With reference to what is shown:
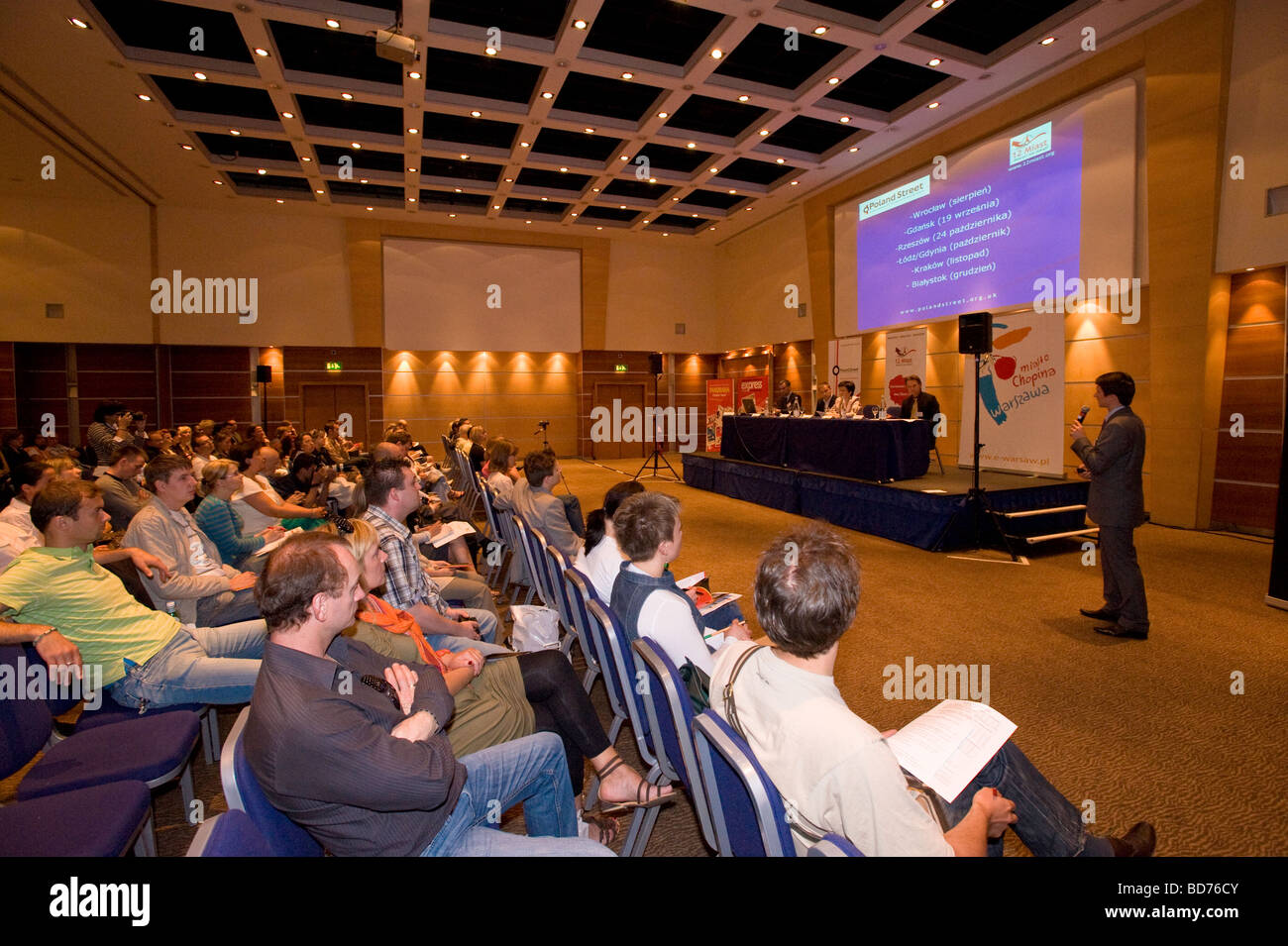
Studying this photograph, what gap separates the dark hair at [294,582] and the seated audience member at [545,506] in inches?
98.2

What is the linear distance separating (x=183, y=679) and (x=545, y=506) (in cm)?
216

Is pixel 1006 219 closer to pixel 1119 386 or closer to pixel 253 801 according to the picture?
pixel 1119 386

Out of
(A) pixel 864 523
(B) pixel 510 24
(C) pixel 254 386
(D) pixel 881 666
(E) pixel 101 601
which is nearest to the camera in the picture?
(E) pixel 101 601

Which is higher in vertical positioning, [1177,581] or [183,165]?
[183,165]

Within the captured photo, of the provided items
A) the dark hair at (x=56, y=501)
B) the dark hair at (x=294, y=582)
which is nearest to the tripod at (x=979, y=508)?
the dark hair at (x=294, y=582)

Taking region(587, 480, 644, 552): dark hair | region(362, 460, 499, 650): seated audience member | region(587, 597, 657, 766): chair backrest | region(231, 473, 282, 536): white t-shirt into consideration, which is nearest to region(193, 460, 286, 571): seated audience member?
region(231, 473, 282, 536): white t-shirt

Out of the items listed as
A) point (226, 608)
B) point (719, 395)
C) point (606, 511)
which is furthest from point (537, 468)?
point (719, 395)
